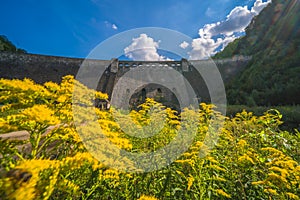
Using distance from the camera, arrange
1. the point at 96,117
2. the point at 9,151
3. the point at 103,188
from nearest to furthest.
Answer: the point at 9,151, the point at 103,188, the point at 96,117

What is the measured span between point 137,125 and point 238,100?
1220 cm

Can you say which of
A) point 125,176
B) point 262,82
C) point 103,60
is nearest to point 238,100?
point 262,82

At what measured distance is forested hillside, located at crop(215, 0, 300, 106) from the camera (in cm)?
968

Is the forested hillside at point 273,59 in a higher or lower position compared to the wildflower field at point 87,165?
higher

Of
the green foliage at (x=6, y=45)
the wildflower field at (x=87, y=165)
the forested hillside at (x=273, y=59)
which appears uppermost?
the green foliage at (x=6, y=45)

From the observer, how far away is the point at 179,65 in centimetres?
2075

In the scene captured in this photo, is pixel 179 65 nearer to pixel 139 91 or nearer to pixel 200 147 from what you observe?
pixel 139 91

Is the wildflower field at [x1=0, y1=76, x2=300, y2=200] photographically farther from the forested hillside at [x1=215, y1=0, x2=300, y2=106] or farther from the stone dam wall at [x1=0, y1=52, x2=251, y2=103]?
the stone dam wall at [x1=0, y1=52, x2=251, y2=103]

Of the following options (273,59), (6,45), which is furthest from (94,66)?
(273,59)

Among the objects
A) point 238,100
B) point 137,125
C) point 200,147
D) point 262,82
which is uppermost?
point 262,82

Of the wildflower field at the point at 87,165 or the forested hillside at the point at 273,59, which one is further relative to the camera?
the forested hillside at the point at 273,59

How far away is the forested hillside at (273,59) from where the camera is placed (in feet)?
31.8

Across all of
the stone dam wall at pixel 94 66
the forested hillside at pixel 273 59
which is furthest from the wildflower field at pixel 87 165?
the stone dam wall at pixel 94 66

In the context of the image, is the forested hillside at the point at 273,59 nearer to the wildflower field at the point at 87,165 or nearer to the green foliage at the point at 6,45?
the wildflower field at the point at 87,165
